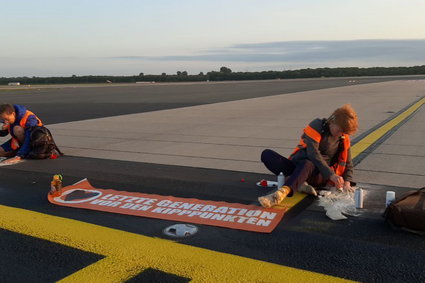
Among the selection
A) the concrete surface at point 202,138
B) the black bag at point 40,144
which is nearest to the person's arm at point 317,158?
the concrete surface at point 202,138

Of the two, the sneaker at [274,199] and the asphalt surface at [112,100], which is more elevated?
the asphalt surface at [112,100]

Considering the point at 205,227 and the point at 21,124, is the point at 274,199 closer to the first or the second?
the point at 205,227

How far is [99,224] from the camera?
3.75 metres

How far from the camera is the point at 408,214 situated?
135 inches

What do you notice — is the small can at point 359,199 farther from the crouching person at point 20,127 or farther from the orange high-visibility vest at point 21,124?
the orange high-visibility vest at point 21,124

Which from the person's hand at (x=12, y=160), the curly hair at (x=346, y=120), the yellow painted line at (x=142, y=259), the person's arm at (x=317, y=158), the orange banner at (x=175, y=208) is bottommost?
the yellow painted line at (x=142, y=259)

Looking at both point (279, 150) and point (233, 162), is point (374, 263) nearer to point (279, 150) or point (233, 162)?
point (233, 162)

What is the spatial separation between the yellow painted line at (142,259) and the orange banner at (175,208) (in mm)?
505

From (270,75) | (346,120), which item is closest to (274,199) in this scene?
(346,120)

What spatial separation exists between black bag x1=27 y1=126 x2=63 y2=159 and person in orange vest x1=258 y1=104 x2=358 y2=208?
3.75 meters

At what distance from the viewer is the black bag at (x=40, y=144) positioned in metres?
6.53

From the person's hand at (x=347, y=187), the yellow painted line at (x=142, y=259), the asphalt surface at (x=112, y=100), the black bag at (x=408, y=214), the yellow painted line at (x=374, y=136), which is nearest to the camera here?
the yellow painted line at (x=142, y=259)

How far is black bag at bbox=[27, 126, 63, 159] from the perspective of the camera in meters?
6.53

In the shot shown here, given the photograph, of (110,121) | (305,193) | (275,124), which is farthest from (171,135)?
(305,193)
